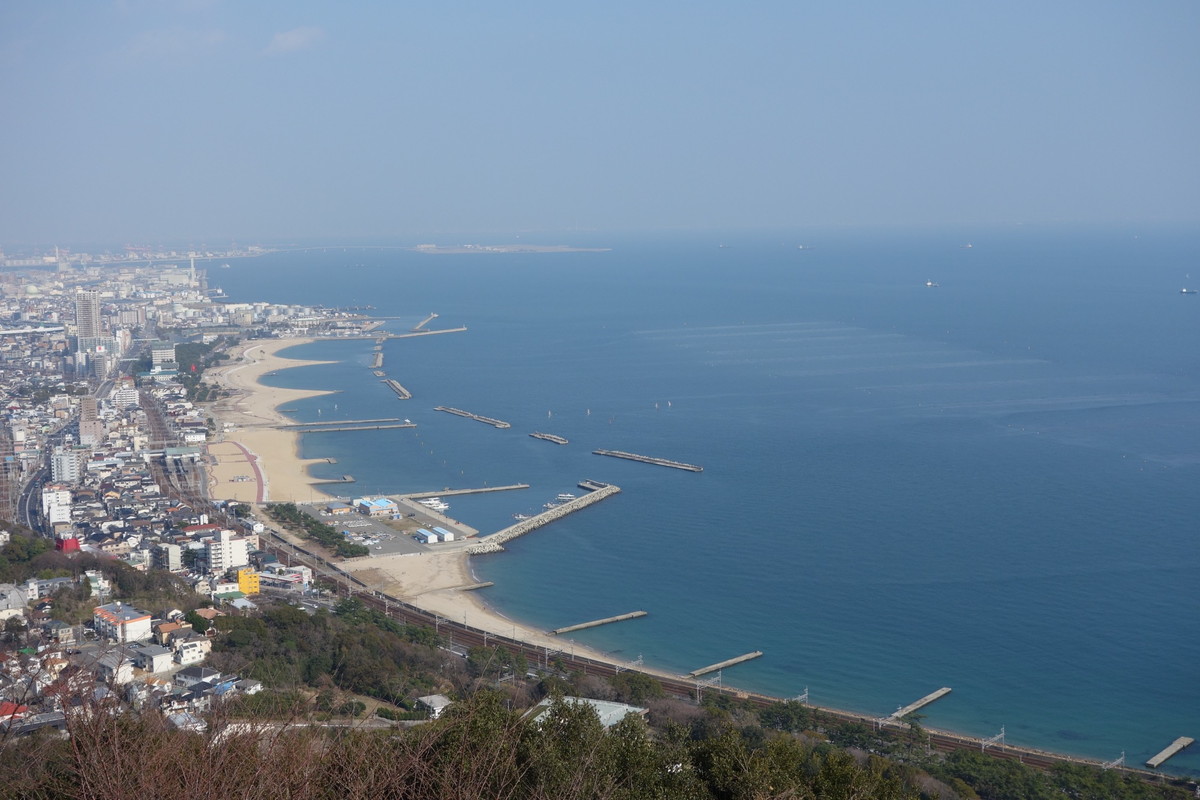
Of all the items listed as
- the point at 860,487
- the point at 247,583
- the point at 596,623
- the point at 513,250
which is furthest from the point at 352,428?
the point at 513,250

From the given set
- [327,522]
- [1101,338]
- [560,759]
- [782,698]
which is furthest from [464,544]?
[1101,338]

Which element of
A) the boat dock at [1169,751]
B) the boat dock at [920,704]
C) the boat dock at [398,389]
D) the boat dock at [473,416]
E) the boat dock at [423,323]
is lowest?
the boat dock at [1169,751]

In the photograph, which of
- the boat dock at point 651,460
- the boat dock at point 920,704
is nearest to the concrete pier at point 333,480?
the boat dock at point 651,460

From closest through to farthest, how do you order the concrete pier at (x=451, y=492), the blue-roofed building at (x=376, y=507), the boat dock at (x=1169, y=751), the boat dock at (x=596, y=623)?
1. the boat dock at (x=1169, y=751)
2. the boat dock at (x=596, y=623)
3. the blue-roofed building at (x=376, y=507)
4. the concrete pier at (x=451, y=492)

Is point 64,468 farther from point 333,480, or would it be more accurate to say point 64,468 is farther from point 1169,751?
point 1169,751

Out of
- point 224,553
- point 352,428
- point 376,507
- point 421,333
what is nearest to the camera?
point 224,553

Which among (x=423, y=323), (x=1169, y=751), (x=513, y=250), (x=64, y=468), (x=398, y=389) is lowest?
(x=1169, y=751)

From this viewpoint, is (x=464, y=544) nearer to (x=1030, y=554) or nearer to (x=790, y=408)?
(x=1030, y=554)

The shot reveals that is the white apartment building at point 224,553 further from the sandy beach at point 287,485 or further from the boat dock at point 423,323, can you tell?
the boat dock at point 423,323
